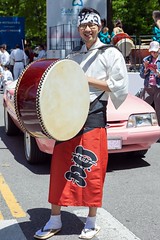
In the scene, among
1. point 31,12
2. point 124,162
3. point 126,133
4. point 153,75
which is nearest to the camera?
point 126,133

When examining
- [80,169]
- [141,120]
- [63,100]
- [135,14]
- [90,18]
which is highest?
[90,18]

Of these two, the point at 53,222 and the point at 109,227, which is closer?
the point at 53,222

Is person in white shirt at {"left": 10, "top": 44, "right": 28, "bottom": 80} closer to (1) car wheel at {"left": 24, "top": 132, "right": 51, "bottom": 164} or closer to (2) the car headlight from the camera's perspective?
(1) car wheel at {"left": 24, "top": 132, "right": 51, "bottom": 164}

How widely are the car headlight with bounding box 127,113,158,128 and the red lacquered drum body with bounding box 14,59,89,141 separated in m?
2.50

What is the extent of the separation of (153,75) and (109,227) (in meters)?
4.53

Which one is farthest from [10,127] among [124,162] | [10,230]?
[10,230]

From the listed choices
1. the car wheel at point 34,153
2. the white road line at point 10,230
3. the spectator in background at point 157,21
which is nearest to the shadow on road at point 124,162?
the car wheel at point 34,153

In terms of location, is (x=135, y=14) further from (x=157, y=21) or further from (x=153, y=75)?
(x=153, y=75)

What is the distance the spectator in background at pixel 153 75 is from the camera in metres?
8.17

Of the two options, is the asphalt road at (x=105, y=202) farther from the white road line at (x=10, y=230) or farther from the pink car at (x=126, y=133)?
the pink car at (x=126, y=133)

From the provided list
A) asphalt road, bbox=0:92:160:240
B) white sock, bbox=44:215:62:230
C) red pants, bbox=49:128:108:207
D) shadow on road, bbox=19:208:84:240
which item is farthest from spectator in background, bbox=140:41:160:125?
white sock, bbox=44:215:62:230

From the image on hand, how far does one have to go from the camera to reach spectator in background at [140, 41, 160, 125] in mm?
8172

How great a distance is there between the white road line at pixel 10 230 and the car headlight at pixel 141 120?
233cm

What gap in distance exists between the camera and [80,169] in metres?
3.83
